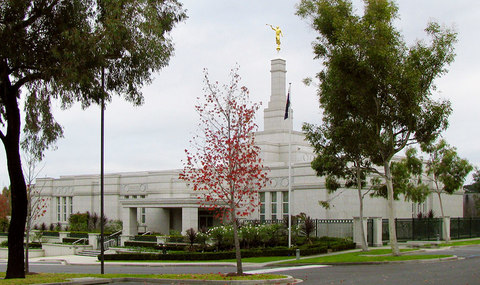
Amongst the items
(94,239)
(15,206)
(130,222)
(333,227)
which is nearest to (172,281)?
(15,206)

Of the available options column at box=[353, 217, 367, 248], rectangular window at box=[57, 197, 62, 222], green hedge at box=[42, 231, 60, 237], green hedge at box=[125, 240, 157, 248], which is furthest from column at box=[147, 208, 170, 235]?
column at box=[353, 217, 367, 248]

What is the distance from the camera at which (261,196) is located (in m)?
47.2

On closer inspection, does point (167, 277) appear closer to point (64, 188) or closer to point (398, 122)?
point (398, 122)

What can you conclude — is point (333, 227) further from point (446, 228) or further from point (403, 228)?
point (446, 228)

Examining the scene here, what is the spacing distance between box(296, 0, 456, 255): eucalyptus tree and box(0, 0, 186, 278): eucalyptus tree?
871 cm

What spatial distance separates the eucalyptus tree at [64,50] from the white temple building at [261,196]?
16442 mm

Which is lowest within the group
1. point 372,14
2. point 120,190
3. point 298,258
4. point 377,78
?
point 298,258

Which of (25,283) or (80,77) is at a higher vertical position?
(80,77)

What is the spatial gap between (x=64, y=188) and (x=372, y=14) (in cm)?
4463

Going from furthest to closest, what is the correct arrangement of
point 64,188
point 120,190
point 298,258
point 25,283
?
point 64,188, point 120,190, point 298,258, point 25,283

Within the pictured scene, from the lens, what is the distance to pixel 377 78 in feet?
90.6

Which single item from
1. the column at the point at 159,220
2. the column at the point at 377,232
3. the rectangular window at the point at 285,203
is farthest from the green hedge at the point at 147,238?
the column at the point at 377,232

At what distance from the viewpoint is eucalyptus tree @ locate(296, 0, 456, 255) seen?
26953 mm

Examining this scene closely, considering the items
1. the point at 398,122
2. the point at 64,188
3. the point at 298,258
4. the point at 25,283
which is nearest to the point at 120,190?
the point at 64,188
